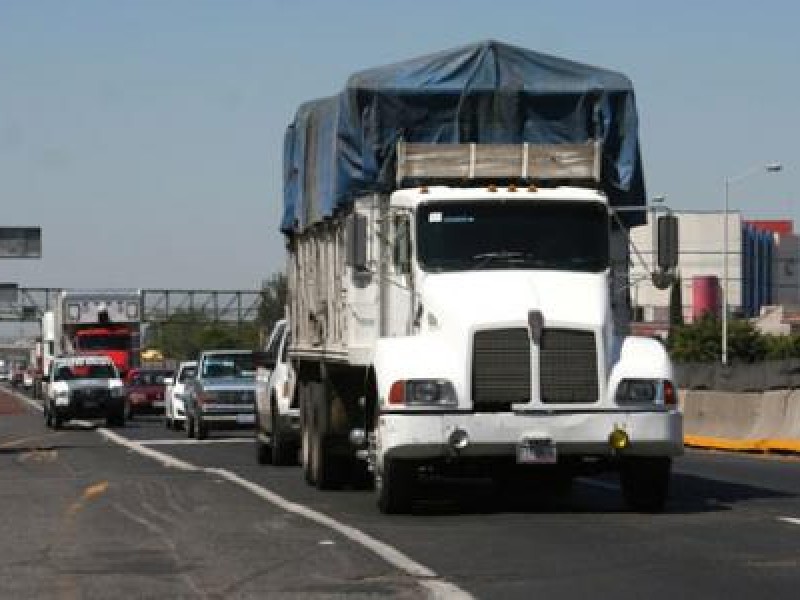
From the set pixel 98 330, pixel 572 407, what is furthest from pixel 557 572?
pixel 98 330

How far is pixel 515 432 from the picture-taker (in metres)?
17.1

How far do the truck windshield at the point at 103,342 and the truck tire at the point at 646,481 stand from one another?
46.2 meters

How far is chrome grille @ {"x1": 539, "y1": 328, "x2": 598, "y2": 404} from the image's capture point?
1723cm

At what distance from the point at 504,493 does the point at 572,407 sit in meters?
4.26

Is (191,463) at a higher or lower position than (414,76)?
lower

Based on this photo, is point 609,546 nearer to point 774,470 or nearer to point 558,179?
point 558,179

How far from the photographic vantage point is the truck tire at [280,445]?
27344 millimetres

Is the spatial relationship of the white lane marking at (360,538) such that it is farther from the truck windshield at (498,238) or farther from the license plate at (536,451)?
the truck windshield at (498,238)

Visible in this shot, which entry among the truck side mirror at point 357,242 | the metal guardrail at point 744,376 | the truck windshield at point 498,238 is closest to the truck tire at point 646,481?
the truck windshield at point 498,238

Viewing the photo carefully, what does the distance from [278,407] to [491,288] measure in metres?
9.86

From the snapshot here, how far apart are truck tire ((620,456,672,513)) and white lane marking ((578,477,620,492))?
11.5 ft

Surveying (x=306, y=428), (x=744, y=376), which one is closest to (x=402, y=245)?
(x=306, y=428)

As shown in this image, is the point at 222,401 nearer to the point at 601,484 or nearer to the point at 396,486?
the point at 601,484

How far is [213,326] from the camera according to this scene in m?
158
